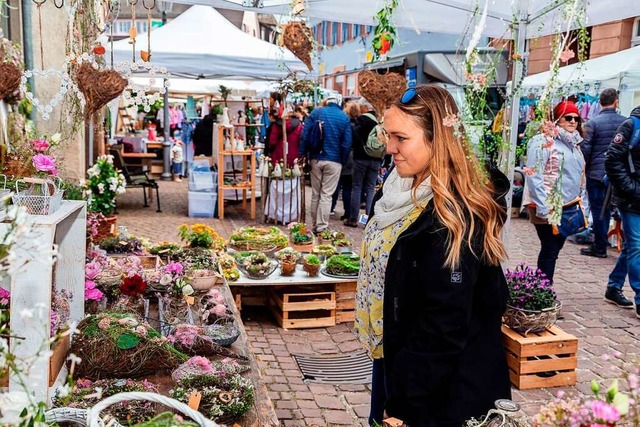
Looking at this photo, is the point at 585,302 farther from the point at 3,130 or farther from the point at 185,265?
the point at 3,130

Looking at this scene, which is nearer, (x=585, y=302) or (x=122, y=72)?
(x=122, y=72)

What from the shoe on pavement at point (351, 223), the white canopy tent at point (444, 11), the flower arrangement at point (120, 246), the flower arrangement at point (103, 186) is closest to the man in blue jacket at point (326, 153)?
the shoe on pavement at point (351, 223)

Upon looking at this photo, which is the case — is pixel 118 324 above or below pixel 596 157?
below

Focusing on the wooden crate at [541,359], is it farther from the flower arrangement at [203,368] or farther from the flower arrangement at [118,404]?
the flower arrangement at [118,404]

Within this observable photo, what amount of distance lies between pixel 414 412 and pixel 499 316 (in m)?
0.46

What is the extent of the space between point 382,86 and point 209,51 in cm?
575

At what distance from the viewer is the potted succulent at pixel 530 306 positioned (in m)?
4.66

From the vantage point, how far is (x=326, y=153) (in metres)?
9.63

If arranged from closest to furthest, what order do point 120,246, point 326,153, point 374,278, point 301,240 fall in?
point 374,278
point 120,246
point 301,240
point 326,153

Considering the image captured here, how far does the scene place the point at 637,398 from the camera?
1.31 meters

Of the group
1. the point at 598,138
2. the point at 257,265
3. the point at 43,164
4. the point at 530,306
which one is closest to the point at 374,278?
the point at 43,164

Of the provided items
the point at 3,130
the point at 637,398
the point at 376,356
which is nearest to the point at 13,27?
the point at 3,130

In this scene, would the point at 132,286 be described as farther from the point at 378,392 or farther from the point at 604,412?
the point at 604,412

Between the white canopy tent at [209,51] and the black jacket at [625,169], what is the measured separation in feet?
16.5
